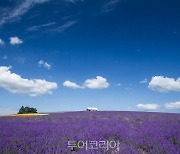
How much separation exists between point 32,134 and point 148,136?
9.93 ft

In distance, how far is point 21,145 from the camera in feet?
19.8

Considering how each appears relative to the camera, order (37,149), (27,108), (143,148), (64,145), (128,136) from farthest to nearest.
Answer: (27,108) < (128,136) < (143,148) < (64,145) < (37,149)

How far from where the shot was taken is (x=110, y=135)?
7.53 metres

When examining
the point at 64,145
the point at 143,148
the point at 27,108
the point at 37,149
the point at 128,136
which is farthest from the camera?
the point at 27,108

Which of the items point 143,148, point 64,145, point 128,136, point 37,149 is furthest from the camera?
point 128,136

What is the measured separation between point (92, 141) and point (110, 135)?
1.20 m

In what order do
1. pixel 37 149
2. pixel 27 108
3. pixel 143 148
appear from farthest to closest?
1. pixel 27 108
2. pixel 143 148
3. pixel 37 149

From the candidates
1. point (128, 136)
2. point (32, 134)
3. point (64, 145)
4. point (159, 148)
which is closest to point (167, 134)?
point (128, 136)

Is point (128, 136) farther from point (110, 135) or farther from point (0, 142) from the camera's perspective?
point (0, 142)

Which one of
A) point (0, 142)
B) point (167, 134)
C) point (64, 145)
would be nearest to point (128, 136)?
point (167, 134)

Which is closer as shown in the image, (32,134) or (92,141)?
(92,141)

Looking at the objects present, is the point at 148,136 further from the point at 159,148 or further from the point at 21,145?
the point at 21,145

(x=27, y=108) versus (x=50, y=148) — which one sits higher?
(x=27, y=108)

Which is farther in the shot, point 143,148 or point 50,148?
point 143,148
